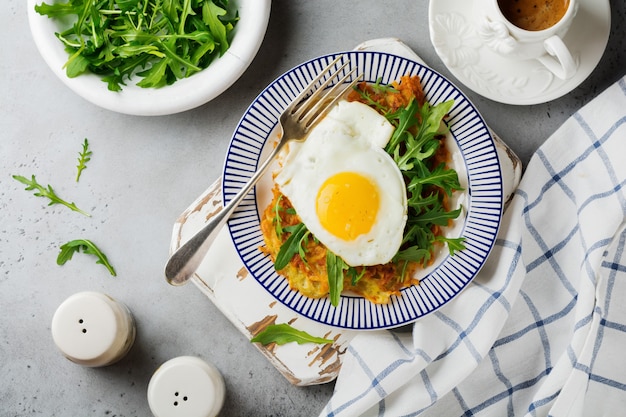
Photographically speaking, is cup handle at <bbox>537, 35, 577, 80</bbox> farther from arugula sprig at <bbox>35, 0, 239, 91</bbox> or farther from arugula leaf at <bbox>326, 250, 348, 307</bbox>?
arugula sprig at <bbox>35, 0, 239, 91</bbox>

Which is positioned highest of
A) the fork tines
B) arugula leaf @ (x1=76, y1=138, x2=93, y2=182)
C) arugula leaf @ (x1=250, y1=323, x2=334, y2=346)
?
the fork tines

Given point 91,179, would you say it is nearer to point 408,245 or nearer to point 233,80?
point 233,80

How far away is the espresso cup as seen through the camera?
2176 mm

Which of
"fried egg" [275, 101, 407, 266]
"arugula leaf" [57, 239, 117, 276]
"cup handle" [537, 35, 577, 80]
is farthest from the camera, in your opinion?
"arugula leaf" [57, 239, 117, 276]

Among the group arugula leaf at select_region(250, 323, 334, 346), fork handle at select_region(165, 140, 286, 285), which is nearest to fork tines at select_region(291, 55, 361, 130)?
fork handle at select_region(165, 140, 286, 285)

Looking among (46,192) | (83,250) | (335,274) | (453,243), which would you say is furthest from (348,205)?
(46,192)

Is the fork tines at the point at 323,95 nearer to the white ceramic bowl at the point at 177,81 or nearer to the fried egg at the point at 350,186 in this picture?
the fried egg at the point at 350,186

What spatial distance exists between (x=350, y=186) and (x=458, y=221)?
460 millimetres

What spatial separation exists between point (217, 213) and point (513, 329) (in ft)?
4.17

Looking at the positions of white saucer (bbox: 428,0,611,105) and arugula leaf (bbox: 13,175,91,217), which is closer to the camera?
white saucer (bbox: 428,0,611,105)

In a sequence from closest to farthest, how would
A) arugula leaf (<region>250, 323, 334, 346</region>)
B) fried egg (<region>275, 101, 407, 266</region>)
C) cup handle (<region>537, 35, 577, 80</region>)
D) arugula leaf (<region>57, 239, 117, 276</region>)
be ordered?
cup handle (<region>537, 35, 577, 80</region>), fried egg (<region>275, 101, 407, 266</region>), arugula leaf (<region>250, 323, 334, 346</region>), arugula leaf (<region>57, 239, 117, 276</region>)

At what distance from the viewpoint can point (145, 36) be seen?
2.49 m

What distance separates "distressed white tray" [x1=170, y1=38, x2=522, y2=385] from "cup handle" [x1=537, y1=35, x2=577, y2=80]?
0.34m

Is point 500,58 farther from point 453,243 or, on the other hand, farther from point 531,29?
point 453,243
